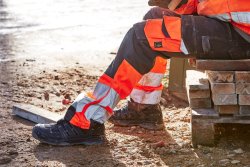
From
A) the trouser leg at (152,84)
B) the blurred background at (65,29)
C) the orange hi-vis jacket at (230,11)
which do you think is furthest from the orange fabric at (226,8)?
the blurred background at (65,29)

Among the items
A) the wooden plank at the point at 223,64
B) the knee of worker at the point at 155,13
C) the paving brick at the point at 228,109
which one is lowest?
the paving brick at the point at 228,109

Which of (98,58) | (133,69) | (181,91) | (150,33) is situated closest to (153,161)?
(133,69)

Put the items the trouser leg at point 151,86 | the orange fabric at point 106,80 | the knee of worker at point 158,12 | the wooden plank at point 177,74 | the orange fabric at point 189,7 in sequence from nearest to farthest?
the orange fabric at point 106,80
the orange fabric at point 189,7
the trouser leg at point 151,86
the knee of worker at point 158,12
the wooden plank at point 177,74

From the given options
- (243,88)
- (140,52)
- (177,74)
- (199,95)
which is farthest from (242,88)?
(177,74)

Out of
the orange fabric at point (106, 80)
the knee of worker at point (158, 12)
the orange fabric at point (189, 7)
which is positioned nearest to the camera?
the orange fabric at point (106, 80)

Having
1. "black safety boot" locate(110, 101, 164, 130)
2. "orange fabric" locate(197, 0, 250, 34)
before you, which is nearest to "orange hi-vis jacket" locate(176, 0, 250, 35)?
"orange fabric" locate(197, 0, 250, 34)

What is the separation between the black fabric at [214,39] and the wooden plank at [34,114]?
1.27 meters

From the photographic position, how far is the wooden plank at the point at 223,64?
3416 mm

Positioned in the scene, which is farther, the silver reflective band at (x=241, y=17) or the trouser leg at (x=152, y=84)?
the trouser leg at (x=152, y=84)

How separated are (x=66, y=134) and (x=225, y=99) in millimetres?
1112

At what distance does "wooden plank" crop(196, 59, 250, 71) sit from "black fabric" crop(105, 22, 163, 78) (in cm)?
30

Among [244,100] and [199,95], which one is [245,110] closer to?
[244,100]

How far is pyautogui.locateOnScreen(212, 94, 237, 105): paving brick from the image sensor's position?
3426 millimetres

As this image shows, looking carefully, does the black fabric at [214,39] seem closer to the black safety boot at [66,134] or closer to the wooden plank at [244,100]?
the wooden plank at [244,100]
